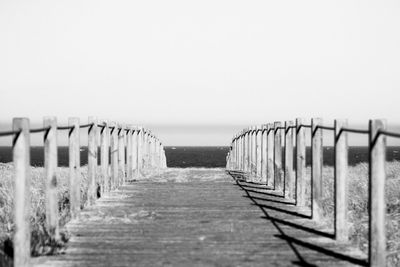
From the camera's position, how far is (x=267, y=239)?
6715 mm

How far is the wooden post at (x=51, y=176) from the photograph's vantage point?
643 cm

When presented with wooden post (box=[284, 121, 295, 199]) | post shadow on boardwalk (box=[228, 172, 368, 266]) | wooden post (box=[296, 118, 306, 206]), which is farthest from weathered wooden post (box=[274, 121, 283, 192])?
wooden post (box=[296, 118, 306, 206])

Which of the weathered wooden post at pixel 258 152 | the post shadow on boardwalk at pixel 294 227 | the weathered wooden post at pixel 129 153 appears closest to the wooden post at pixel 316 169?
the post shadow on boardwalk at pixel 294 227

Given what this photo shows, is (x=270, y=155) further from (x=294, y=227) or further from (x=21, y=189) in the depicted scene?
(x=21, y=189)

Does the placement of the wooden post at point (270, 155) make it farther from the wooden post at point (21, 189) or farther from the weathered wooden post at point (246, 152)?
the wooden post at point (21, 189)

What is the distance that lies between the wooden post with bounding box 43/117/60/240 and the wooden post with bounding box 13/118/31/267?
1164 millimetres

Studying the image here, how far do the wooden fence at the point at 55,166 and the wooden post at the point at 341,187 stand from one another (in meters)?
3.64

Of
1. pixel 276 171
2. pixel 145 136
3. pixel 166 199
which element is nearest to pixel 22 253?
pixel 166 199

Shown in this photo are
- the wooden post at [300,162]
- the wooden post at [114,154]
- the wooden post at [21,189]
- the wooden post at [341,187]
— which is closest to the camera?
the wooden post at [21,189]

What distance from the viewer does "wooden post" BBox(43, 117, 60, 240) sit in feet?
21.1

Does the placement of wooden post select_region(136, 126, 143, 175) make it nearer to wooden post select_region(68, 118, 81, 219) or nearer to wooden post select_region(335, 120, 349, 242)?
wooden post select_region(68, 118, 81, 219)

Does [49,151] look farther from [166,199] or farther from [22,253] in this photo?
[166,199]

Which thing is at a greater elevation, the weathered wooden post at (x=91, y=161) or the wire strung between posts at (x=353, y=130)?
the wire strung between posts at (x=353, y=130)

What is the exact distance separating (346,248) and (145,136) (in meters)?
12.3
